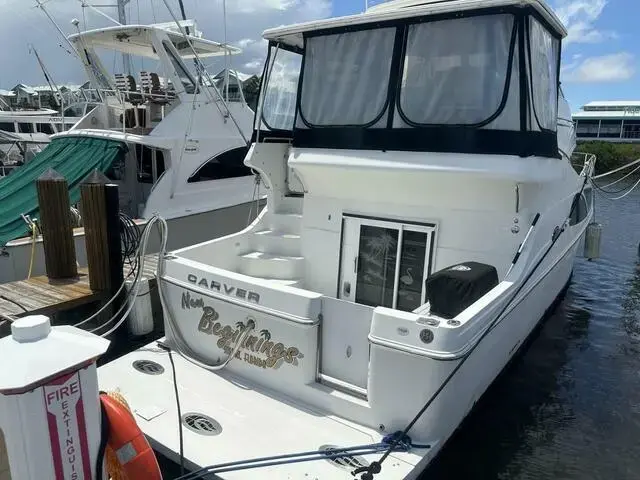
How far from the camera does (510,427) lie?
4598mm

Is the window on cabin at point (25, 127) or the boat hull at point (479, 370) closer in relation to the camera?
the boat hull at point (479, 370)

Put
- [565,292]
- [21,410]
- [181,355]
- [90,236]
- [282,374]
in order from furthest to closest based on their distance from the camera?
[565,292], [90,236], [181,355], [282,374], [21,410]

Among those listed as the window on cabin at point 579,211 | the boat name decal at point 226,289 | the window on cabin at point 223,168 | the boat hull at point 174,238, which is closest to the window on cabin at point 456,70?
the boat name decal at point 226,289

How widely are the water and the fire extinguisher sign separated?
255 centimetres

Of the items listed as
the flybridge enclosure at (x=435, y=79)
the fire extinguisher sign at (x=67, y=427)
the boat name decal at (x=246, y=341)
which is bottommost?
the boat name decal at (x=246, y=341)

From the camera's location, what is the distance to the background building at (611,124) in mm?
48156

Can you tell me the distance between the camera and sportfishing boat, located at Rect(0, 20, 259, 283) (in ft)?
29.1

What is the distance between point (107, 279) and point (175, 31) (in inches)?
243

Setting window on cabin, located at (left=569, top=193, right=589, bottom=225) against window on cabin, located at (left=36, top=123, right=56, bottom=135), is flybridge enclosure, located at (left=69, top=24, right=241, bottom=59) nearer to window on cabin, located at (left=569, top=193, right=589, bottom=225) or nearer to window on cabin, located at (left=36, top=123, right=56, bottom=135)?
window on cabin, located at (left=569, top=193, right=589, bottom=225)

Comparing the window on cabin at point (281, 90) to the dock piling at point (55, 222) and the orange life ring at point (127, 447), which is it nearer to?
the dock piling at point (55, 222)

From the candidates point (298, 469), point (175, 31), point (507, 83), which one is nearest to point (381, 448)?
point (298, 469)

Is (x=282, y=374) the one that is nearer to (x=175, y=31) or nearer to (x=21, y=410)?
(x=21, y=410)

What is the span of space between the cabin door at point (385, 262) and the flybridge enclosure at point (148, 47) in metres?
5.82

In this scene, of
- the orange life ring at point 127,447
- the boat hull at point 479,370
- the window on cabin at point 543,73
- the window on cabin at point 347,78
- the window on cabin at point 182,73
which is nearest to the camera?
the orange life ring at point 127,447
